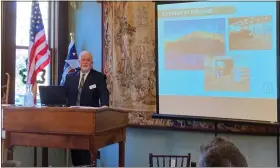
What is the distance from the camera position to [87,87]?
3.69 meters

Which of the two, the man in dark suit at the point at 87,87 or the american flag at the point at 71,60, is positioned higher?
the american flag at the point at 71,60

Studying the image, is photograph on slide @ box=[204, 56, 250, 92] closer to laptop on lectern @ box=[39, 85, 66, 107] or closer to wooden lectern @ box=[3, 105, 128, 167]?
wooden lectern @ box=[3, 105, 128, 167]

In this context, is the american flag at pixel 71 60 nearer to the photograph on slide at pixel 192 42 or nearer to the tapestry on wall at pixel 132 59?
the tapestry on wall at pixel 132 59

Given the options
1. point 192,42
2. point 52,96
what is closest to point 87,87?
point 52,96

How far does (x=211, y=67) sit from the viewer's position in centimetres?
346

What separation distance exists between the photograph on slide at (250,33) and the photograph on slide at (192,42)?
0.10 metres

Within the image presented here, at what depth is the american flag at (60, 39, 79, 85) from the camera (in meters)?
4.28

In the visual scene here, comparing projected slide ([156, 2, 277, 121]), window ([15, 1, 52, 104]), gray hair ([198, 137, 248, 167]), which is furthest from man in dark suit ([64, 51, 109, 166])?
gray hair ([198, 137, 248, 167])

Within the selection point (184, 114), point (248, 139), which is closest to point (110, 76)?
point (184, 114)

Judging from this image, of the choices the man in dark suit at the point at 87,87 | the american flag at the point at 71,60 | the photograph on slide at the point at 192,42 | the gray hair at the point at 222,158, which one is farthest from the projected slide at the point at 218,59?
the gray hair at the point at 222,158

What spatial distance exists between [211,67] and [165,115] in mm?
702

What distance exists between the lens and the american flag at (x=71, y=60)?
4281 mm

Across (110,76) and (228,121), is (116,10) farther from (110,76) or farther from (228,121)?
(228,121)

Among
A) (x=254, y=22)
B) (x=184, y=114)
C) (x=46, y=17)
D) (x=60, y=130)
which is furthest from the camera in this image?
(x=46, y=17)
